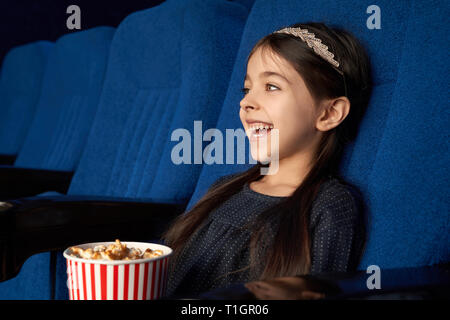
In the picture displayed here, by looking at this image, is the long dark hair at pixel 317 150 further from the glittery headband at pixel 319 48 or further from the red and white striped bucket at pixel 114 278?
the red and white striped bucket at pixel 114 278

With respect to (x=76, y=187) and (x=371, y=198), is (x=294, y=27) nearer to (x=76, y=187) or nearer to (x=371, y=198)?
(x=371, y=198)

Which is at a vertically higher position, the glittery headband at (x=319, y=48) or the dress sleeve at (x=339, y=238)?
the glittery headband at (x=319, y=48)

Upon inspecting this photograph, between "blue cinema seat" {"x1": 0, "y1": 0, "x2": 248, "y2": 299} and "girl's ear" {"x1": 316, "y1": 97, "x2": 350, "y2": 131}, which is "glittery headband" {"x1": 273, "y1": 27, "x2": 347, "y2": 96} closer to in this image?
"girl's ear" {"x1": 316, "y1": 97, "x2": 350, "y2": 131}

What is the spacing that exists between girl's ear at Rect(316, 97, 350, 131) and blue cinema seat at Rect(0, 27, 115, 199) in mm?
990

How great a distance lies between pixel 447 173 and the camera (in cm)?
53

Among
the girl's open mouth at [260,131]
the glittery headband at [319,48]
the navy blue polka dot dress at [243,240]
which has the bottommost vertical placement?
the navy blue polka dot dress at [243,240]

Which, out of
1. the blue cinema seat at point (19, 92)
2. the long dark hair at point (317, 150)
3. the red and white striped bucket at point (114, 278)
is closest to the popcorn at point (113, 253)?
the red and white striped bucket at point (114, 278)

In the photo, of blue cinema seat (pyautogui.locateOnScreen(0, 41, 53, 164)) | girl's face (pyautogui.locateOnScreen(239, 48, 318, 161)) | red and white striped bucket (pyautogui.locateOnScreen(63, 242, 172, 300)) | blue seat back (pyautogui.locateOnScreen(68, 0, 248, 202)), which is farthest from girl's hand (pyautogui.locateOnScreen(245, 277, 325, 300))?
blue cinema seat (pyautogui.locateOnScreen(0, 41, 53, 164))

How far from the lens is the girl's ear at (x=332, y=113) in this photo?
2.50 feet

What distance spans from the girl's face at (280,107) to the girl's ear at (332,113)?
13 millimetres

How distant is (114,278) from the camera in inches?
19.6

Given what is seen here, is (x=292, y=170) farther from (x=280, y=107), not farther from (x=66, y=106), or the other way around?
(x=66, y=106)

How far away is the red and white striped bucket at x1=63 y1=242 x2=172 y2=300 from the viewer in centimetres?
49

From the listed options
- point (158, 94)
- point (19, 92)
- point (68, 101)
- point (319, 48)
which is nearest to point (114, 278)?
point (319, 48)
